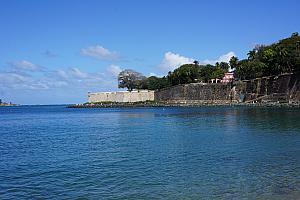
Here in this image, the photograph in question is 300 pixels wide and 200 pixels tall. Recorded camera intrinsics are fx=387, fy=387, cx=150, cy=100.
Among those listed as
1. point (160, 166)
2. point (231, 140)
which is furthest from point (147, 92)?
point (160, 166)

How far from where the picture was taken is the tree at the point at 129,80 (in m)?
135

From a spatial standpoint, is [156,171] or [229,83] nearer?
[156,171]

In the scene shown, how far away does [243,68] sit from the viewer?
94.3 m

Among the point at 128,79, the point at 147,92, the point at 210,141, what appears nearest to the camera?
the point at 210,141

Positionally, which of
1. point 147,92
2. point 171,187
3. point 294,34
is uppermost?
point 294,34

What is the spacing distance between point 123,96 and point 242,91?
4382cm

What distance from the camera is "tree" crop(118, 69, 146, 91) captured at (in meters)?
135

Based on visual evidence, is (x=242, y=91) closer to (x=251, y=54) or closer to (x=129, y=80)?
(x=251, y=54)

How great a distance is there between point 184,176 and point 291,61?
7317 centimetres

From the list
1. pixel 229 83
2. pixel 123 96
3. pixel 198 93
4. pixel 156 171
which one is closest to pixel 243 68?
pixel 229 83

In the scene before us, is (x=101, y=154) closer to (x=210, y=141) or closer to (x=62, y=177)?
(x=62, y=177)

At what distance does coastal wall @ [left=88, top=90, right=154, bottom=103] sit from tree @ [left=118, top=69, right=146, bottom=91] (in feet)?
24.9

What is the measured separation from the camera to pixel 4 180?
13531mm

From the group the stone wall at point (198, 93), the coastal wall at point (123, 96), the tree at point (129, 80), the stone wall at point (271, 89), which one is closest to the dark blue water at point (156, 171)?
the stone wall at point (271, 89)
